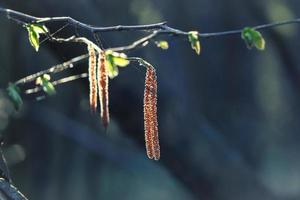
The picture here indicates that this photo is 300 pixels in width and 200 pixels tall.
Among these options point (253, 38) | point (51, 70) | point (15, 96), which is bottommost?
point (15, 96)

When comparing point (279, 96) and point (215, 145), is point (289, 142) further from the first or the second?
point (215, 145)

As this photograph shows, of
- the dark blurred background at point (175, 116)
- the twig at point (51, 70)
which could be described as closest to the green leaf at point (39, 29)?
the twig at point (51, 70)

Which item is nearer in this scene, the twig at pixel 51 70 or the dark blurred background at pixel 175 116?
the twig at pixel 51 70

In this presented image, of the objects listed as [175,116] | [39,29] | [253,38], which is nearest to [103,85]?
[39,29]

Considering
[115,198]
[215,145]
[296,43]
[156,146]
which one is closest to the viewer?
[156,146]

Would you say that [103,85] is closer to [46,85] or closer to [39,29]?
[39,29]

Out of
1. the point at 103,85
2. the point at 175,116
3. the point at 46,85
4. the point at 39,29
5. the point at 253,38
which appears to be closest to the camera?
the point at 103,85

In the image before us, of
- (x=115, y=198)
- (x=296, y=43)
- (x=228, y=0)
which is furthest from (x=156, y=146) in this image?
(x=115, y=198)

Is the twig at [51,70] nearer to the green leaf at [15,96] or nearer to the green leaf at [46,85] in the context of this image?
the green leaf at [46,85]
